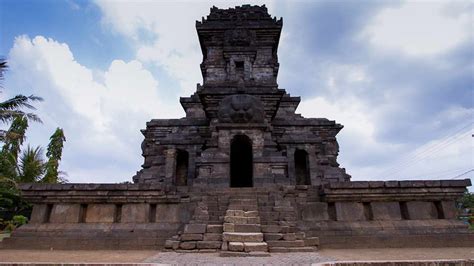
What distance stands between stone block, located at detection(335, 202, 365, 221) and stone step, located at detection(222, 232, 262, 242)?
336 centimetres

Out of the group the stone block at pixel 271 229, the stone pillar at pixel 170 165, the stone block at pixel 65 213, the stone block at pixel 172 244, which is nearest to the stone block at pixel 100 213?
the stone block at pixel 65 213

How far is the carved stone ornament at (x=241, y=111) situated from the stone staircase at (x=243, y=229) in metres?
5.06

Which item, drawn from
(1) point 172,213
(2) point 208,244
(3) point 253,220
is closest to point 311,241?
(3) point 253,220

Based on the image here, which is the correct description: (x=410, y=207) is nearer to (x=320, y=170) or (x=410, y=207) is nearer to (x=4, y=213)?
(x=320, y=170)

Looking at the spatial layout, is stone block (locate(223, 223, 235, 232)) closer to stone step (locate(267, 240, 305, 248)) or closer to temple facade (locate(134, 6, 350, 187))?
stone step (locate(267, 240, 305, 248))

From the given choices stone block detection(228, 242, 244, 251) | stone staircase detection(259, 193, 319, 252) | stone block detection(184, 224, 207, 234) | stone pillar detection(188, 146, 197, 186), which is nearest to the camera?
stone block detection(228, 242, 244, 251)

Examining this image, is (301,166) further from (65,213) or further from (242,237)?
(65,213)

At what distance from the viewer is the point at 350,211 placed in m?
9.71

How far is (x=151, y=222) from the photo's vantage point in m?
9.62

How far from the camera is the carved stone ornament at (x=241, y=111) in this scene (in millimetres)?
14250

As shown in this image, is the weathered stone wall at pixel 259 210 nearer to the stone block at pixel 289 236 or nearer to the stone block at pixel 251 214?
the stone block at pixel 251 214

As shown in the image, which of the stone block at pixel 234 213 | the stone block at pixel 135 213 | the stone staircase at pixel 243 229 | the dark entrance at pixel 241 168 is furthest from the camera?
the dark entrance at pixel 241 168

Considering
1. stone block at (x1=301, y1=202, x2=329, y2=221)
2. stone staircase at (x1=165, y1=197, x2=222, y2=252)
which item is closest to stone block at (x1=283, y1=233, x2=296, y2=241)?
stone staircase at (x1=165, y1=197, x2=222, y2=252)

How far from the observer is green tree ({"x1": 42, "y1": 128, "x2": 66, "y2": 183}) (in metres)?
27.2
